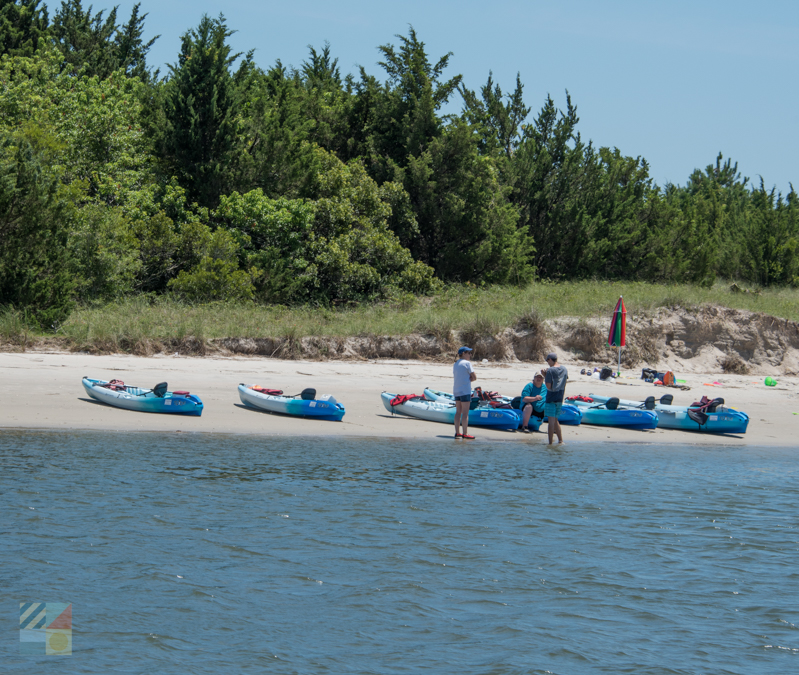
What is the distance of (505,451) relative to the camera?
13883mm

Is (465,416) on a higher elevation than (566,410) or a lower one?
lower

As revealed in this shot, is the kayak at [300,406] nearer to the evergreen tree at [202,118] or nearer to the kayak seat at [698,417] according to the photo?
the kayak seat at [698,417]

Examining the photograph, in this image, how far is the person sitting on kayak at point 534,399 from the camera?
14609 millimetres

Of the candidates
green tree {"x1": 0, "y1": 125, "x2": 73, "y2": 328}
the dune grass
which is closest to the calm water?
the dune grass

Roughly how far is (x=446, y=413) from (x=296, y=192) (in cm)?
1568

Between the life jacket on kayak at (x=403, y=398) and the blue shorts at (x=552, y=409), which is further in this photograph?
the life jacket on kayak at (x=403, y=398)

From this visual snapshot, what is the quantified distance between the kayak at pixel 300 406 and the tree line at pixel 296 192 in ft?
24.5

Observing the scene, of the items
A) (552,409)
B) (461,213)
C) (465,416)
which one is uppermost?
(461,213)

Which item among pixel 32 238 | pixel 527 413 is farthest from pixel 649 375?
pixel 32 238

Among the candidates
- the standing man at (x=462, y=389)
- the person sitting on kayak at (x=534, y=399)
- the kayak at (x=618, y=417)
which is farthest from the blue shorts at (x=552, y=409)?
the kayak at (x=618, y=417)

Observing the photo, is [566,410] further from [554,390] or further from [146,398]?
[146,398]

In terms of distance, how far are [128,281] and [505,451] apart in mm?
15363

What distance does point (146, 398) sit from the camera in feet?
46.7

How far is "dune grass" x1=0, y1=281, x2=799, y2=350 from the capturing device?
752 inches
